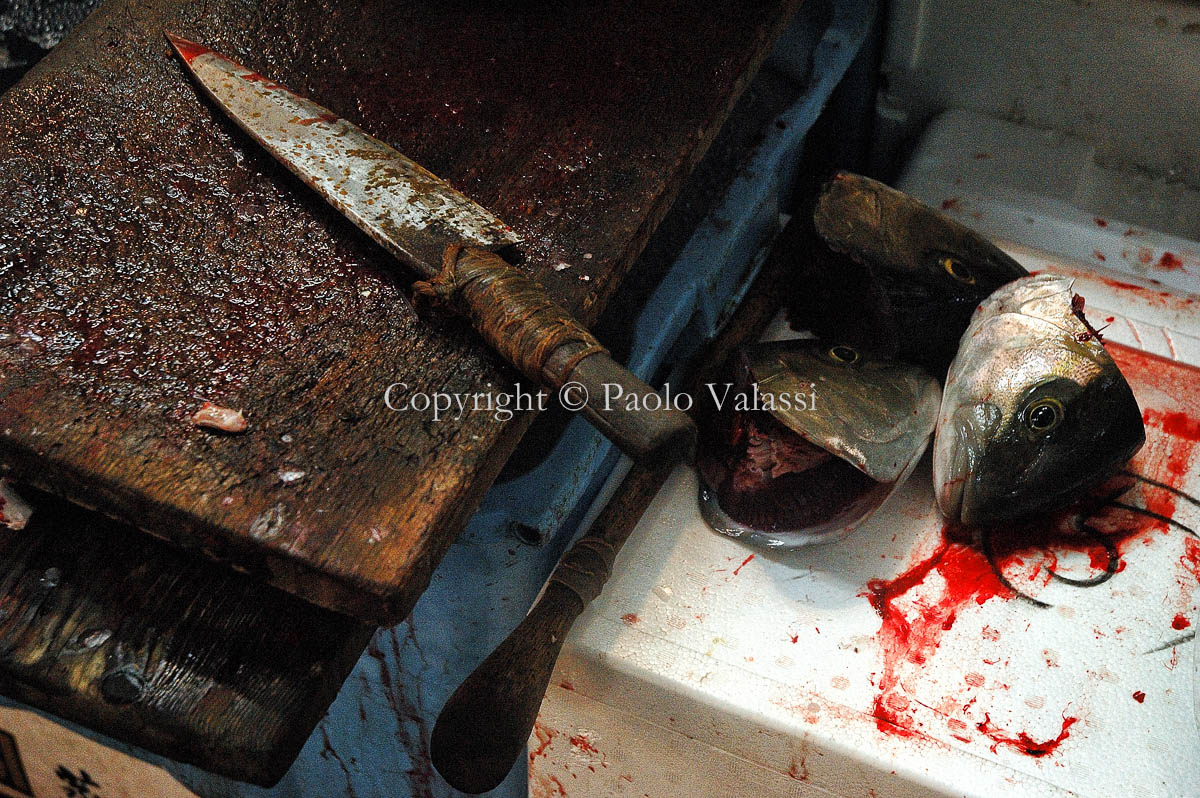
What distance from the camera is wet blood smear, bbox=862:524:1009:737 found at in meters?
1.09

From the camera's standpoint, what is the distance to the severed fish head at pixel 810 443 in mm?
1163

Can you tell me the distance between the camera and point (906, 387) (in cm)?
123

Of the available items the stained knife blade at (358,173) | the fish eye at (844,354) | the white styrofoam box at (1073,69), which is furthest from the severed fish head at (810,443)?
the white styrofoam box at (1073,69)

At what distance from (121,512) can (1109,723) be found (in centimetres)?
103

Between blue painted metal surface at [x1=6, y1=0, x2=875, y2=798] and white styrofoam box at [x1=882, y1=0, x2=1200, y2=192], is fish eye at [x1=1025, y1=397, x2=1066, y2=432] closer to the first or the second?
blue painted metal surface at [x1=6, y1=0, x2=875, y2=798]

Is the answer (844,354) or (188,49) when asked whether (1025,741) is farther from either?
(188,49)

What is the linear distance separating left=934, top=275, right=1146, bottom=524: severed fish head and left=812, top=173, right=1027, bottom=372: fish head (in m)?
0.11

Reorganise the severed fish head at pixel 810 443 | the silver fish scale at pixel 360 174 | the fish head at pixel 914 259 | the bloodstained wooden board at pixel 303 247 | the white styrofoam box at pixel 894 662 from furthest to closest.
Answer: the fish head at pixel 914 259 < the severed fish head at pixel 810 443 < the white styrofoam box at pixel 894 662 < the silver fish scale at pixel 360 174 < the bloodstained wooden board at pixel 303 247

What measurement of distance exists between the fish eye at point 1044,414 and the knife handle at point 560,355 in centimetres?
50

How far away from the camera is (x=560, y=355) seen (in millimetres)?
859

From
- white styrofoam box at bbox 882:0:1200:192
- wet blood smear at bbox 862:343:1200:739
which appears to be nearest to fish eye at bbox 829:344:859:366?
wet blood smear at bbox 862:343:1200:739

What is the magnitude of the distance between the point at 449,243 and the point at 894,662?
69cm

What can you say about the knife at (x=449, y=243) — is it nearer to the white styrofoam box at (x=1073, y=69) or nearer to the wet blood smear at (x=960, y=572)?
the wet blood smear at (x=960, y=572)

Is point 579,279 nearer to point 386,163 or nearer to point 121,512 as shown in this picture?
point 386,163
